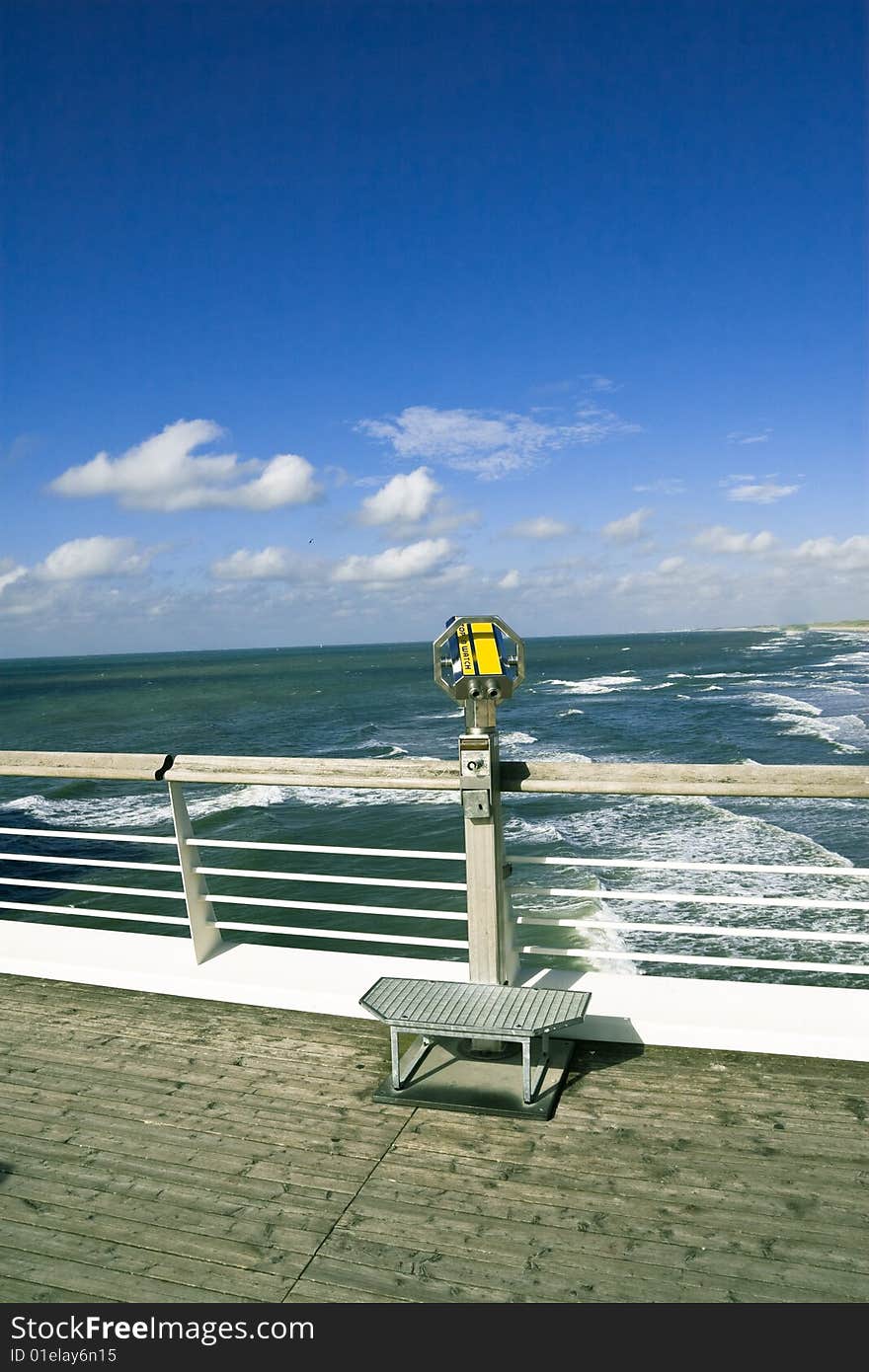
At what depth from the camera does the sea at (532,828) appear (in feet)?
34.4

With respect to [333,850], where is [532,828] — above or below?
below

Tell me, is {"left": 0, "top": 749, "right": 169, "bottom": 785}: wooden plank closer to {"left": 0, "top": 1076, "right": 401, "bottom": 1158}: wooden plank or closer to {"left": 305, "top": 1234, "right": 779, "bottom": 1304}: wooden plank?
{"left": 0, "top": 1076, "right": 401, "bottom": 1158}: wooden plank

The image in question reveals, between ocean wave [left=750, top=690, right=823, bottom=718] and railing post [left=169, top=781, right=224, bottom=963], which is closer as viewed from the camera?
railing post [left=169, top=781, right=224, bottom=963]

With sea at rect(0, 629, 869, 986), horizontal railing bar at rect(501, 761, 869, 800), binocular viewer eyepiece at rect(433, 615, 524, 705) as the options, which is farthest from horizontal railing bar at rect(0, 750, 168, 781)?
horizontal railing bar at rect(501, 761, 869, 800)

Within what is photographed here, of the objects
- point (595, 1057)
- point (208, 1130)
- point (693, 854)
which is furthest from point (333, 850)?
point (693, 854)

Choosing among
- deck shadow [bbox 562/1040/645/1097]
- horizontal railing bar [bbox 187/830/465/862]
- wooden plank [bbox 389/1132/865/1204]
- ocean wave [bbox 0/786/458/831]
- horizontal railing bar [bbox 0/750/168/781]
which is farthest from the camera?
ocean wave [bbox 0/786/458/831]

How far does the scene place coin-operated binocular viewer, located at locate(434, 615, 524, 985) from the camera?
3350 mm

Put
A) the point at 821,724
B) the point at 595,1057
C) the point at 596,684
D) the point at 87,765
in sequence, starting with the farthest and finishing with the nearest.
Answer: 1. the point at 596,684
2. the point at 821,724
3. the point at 87,765
4. the point at 595,1057

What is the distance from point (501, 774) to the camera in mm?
3475

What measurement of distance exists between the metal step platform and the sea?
0.84ft

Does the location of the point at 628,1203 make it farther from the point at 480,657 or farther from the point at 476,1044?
the point at 480,657

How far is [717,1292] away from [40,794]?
28.8m

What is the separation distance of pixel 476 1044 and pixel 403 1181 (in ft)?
2.61
